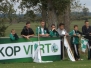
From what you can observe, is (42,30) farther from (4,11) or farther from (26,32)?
(4,11)

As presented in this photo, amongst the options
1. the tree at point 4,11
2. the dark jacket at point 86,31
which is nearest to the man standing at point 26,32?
the dark jacket at point 86,31

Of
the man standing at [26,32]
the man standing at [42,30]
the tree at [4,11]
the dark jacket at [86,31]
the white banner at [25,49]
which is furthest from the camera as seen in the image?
the tree at [4,11]

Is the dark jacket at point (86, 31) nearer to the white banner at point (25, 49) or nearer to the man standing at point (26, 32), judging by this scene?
the white banner at point (25, 49)

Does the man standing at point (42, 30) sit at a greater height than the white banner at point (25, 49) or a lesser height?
greater

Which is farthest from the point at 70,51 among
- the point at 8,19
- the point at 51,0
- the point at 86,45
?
the point at 8,19

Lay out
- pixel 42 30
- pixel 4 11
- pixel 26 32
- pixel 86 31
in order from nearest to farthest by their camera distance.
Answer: pixel 26 32
pixel 42 30
pixel 86 31
pixel 4 11

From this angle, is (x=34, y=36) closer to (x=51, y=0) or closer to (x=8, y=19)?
(x=51, y=0)

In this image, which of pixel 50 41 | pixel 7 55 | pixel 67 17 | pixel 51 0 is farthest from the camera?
pixel 67 17

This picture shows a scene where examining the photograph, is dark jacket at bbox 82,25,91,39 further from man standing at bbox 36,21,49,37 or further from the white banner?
man standing at bbox 36,21,49,37

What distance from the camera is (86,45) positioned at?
65.3 feet

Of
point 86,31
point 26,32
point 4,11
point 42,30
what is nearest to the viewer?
point 26,32

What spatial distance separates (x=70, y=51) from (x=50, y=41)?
4.59 ft

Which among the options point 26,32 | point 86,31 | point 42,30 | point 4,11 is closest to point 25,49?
point 26,32

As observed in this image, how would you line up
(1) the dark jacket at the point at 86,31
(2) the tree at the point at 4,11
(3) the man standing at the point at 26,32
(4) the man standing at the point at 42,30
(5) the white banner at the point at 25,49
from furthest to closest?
1. (2) the tree at the point at 4,11
2. (1) the dark jacket at the point at 86,31
3. (4) the man standing at the point at 42,30
4. (3) the man standing at the point at 26,32
5. (5) the white banner at the point at 25,49
